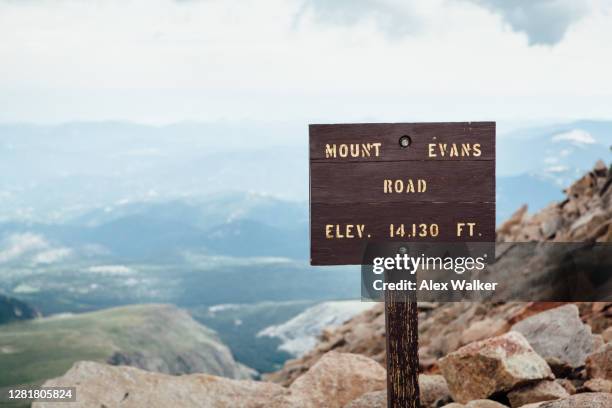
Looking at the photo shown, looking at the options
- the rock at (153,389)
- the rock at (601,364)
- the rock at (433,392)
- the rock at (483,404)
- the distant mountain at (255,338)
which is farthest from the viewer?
the distant mountain at (255,338)

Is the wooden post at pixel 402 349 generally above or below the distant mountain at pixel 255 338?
above

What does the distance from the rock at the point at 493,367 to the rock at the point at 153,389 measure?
3.89 meters

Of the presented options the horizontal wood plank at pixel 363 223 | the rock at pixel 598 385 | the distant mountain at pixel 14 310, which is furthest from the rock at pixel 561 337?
the distant mountain at pixel 14 310

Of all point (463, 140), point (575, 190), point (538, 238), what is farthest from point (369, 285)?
point (575, 190)

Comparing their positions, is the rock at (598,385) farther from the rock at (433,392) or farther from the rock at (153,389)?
the rock at (153,389)

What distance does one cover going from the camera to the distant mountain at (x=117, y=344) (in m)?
40.9

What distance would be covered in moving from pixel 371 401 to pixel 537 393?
2850 mm

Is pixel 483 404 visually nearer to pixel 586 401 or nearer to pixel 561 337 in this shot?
pixel 586 401

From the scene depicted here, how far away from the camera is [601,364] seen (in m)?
11.9

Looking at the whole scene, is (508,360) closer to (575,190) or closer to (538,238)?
(538,238)

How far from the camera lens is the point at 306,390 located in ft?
44.9

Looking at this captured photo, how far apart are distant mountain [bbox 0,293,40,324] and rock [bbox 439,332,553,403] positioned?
72.7 m

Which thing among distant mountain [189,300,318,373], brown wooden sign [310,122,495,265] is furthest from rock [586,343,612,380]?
distant mountain [189,300,318,373]

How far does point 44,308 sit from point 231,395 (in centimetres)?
19965
